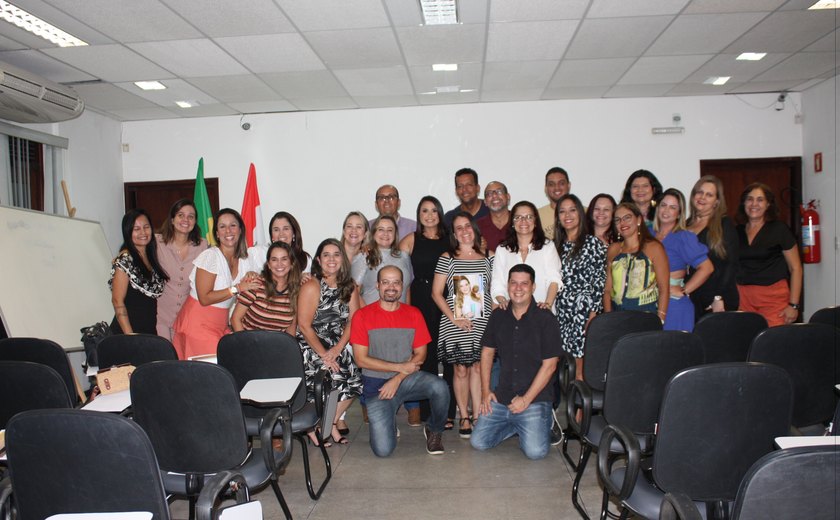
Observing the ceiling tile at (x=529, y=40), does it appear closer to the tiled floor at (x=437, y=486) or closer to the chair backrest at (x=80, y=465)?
the tiled floor at (x=437, y=486)

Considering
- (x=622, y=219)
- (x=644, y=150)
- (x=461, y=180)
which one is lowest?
(x=622, y=219)

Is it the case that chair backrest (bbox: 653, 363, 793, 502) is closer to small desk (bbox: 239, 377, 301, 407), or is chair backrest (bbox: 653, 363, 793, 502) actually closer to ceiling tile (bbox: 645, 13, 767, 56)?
small desk (bbox: 239, 377, 301, 407)

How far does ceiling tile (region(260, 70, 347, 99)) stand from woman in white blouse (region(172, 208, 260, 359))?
2.12 m

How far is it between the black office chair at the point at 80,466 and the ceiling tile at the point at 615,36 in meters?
4.29

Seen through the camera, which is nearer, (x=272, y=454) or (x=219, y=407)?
(x=219, y=407)

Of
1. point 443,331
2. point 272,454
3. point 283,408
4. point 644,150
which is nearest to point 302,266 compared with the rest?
point 443,331

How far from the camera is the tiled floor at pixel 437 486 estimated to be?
2.88 meters

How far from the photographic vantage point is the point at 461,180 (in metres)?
5.02

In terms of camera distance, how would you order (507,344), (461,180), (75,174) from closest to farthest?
(507,344) < (461,180) < (75,174)

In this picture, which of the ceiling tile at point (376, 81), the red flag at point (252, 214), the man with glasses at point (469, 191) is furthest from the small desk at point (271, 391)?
the red flag at point (252, 214)

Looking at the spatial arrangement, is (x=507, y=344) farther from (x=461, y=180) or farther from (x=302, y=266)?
(x=461, y=180)

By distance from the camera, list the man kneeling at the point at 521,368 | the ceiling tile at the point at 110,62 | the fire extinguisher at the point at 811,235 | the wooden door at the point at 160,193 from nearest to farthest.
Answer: the man kneeling at the point at 521,368, the ceiling tile at the point at 110,62, the fire extinguisher at the point at 811,235, the wooden door at the point at 160,193

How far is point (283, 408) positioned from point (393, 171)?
4816 mm

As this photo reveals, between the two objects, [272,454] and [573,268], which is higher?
[573,268]
